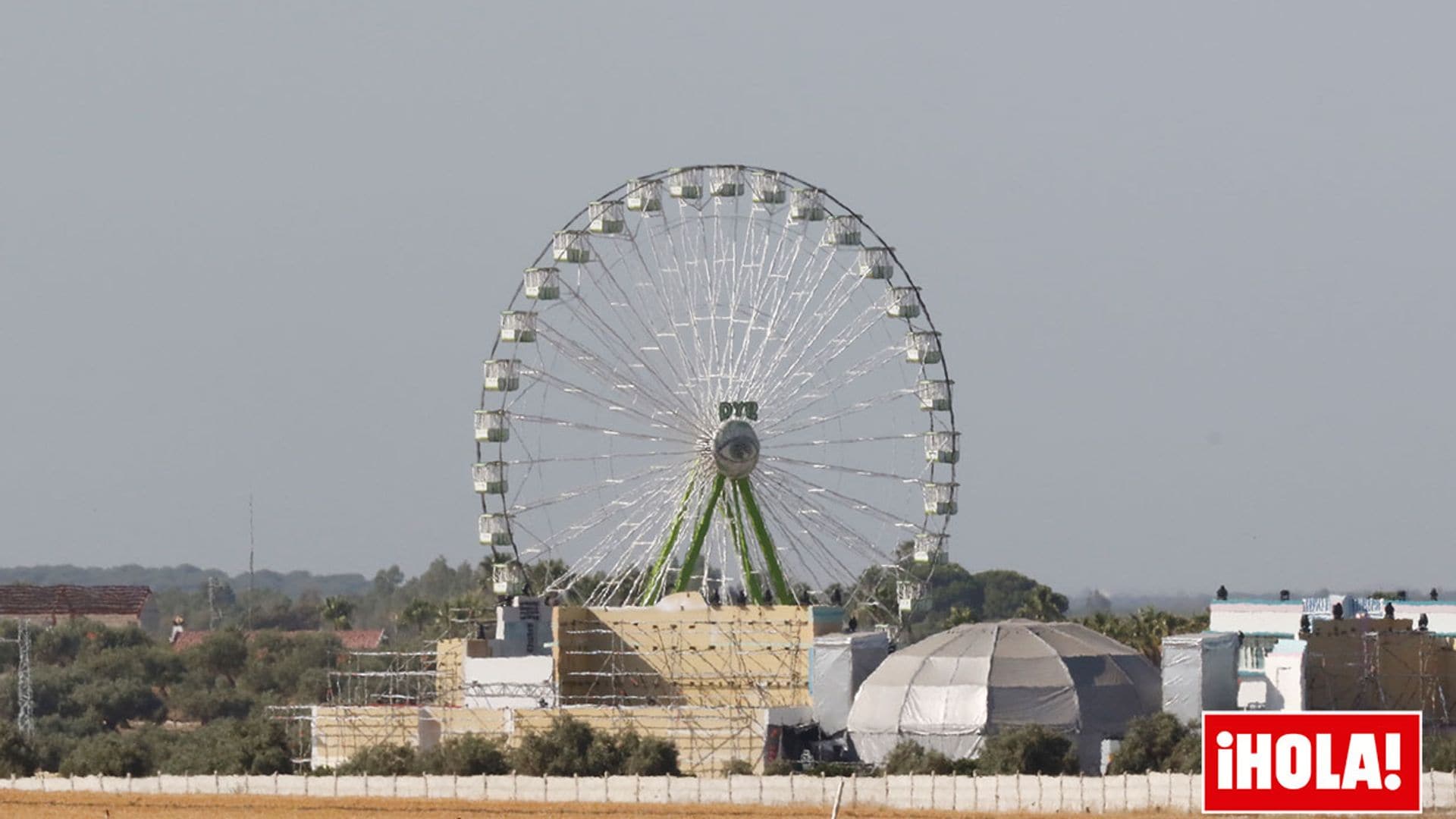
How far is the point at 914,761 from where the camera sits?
112 metres

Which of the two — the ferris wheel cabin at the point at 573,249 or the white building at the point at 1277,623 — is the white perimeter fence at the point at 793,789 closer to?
the white building at the point at 1277,623

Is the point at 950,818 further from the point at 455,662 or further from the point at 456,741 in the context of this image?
the point at 455,662

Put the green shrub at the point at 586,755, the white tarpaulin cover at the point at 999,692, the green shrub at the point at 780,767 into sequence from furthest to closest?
the white tarpaulin cover at the point at 999,692 → the green shrub at the point at 780,767 → the green shrub at the point at 586,755

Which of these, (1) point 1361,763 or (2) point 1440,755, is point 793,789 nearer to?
(2) point 1440,755

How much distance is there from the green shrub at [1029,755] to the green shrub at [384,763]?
2193 centimetres

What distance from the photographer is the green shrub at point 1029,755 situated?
4257 inches

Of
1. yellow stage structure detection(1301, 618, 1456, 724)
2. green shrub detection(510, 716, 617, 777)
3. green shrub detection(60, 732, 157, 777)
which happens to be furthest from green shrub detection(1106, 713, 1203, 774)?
green shrub detection(60, 732, 157, 777)

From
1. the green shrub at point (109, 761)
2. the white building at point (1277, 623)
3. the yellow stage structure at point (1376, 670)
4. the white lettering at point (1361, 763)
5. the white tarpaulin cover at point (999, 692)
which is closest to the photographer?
the white lettering at point (1361, 763)

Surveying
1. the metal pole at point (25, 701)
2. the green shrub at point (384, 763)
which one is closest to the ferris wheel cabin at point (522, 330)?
the green shrub at point (384, 763)

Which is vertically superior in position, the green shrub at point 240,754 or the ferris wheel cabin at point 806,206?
the ferris wheel cabin at point 806,206

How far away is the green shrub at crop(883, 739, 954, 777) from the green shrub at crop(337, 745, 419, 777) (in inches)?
717

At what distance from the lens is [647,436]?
424ft

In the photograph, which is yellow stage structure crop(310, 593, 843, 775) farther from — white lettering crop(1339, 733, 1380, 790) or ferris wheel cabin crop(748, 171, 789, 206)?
white lettering crop(1339, 733, 1380, 790)

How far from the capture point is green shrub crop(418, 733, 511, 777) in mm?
113312
